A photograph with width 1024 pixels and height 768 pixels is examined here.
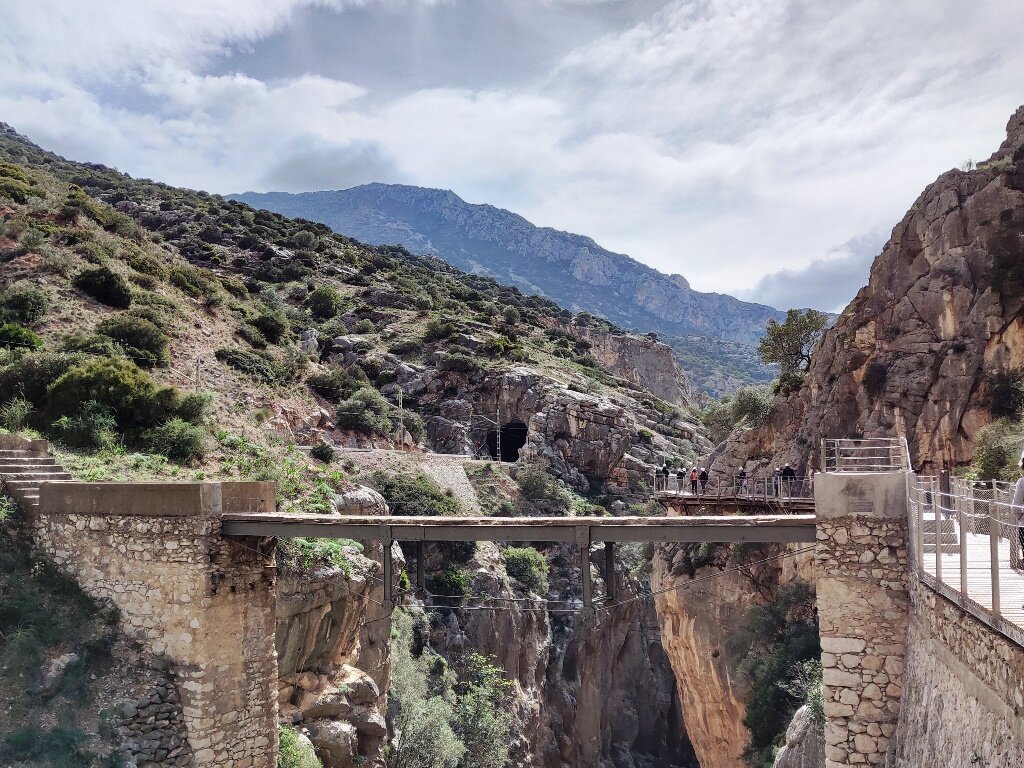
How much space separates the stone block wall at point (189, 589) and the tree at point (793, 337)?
32417mm

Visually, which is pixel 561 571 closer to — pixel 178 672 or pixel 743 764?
pixel 743 764

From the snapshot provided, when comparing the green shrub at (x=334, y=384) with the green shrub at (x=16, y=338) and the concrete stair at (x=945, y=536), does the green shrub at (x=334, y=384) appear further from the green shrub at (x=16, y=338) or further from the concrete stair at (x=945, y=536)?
the concrete stair at (x=945, y=536)

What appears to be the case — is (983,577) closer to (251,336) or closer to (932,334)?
(932,334)

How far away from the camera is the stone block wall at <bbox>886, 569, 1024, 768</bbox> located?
4.46 metres

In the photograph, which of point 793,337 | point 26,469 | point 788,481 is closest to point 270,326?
point 26,469

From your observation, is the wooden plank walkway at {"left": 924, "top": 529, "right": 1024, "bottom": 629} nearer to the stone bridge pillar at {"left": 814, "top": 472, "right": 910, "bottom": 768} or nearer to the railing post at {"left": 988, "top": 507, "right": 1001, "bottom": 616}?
the railing post at {"left": 988, "top": 507, "right": 1001, "bottom": 616}

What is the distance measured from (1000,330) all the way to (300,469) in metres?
21.5

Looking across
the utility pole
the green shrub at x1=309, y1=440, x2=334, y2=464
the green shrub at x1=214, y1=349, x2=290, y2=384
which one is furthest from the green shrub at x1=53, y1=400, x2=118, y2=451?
the utility pole

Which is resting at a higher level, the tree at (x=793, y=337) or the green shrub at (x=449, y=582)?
the tree at (x=793, y=337)

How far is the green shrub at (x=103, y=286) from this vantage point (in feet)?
78.7

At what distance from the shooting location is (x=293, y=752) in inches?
456

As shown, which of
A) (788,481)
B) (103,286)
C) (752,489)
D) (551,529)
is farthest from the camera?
(103,286)

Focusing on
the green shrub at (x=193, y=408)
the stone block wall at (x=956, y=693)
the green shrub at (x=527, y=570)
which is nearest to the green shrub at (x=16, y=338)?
the green shrub at (x=193, y=408)

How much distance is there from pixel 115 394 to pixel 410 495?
1676 centimetres
